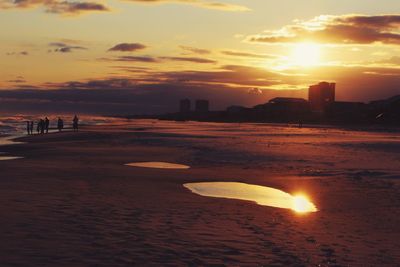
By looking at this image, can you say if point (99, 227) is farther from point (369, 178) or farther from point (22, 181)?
point (369, 178)

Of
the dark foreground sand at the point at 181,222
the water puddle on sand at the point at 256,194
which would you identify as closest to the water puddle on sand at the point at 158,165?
the dark foreground sand at the point at 181,222

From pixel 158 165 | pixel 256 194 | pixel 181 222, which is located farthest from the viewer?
Result: pixel 158 165

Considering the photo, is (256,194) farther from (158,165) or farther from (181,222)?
(158,165)

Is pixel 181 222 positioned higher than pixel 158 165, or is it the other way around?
pixel 181 222

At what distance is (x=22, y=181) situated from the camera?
20.4 metres

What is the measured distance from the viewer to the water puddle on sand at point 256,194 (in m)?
17.0

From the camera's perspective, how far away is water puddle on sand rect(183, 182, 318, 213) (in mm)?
17047

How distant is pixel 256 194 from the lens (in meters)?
19.5

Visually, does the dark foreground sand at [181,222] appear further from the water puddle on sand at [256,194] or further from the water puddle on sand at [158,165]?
the water puddle on sand at [158,165]

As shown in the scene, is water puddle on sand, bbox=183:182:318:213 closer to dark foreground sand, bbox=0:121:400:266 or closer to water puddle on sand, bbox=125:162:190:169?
dark foreground sand, bbox=0:121:400:266

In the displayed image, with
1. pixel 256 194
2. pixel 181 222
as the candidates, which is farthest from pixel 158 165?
pixel 181 222

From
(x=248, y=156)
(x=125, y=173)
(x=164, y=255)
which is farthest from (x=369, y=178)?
(x=164, y=255)

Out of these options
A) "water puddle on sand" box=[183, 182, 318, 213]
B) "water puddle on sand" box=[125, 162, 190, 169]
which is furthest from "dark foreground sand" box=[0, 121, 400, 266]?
"water puddle on sand" box=[125, 162, 190, 169]

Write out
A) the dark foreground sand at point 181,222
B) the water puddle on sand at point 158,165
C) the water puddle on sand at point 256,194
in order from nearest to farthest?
the dark foreground sand at point 181,222
the water puddle on sand at point 256,194
the water puddle on sand at point 158,165
